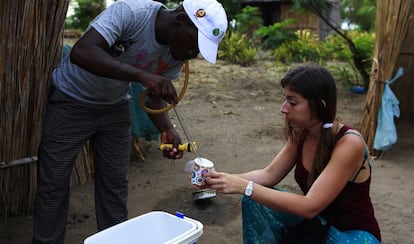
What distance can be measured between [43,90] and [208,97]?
392 cm

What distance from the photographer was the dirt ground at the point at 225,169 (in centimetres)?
270

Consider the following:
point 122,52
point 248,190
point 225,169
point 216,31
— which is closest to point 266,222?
point 248,190

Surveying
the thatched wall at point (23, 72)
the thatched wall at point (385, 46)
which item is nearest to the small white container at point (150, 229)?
the thatched wall at point (23, 72)

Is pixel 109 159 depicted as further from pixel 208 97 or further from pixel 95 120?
pixel 208 97

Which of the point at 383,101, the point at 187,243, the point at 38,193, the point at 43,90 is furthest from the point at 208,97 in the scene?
the point at 187,243

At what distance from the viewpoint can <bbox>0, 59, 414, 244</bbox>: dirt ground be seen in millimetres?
2701

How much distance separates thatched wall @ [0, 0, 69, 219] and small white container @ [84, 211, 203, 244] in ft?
3.52

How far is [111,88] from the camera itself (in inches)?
79.4

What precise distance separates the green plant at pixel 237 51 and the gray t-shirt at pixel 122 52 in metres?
7.29

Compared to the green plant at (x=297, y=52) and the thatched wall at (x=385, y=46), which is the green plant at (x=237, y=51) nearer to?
the green plant at (x=297, y=52)

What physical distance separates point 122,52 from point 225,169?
1.93 metres

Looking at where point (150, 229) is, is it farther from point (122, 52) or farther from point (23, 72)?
point (23, 72)

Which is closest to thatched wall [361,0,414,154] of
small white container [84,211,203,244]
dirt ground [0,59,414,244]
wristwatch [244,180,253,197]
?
dirt ground [0,59,414,244]

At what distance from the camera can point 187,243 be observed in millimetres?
1521
